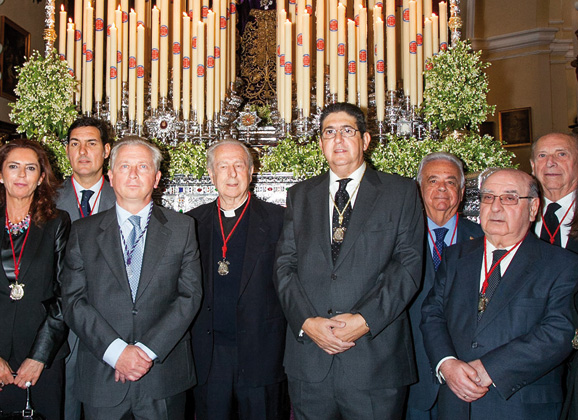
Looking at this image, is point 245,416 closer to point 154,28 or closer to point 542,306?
point 542,306

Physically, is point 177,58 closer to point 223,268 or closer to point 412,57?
point 412,57

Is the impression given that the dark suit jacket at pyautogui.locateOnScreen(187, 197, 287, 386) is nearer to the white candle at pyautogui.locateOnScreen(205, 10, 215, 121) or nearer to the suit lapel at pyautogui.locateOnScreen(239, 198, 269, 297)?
the suit lapel at pyautogui.locateOnScreen(239, 198, 269, 297)

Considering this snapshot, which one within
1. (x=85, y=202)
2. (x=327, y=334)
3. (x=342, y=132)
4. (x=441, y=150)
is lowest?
(x=327, y=334)

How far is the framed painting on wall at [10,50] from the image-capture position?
21.0 ft


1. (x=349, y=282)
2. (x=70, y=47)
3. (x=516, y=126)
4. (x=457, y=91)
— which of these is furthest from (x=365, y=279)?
(x=516, y=126)

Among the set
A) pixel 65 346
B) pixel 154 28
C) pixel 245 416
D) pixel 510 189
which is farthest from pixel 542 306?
pixel 154 28

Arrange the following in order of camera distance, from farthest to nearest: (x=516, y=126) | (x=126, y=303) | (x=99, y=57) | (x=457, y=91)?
(x=516, y=126) → (x=99, y=57) → (x=457, y=91) → (x=126, y=303)

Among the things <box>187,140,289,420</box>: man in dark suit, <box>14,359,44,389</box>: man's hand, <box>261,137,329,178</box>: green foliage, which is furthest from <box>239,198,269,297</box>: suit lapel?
<box>14,359,44,389</box>: man's hand

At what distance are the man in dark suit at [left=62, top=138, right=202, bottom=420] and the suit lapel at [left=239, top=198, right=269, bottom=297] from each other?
0.25 m

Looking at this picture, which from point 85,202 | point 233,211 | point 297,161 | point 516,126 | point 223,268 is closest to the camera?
point 223,268

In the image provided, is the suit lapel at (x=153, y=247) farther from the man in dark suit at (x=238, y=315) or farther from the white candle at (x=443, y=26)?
the white candle at (x=443, y=26)

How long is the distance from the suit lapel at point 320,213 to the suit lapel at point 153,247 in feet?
2.14

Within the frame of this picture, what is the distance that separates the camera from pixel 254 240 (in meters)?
2.70

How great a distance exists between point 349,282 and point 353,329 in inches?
8.4
